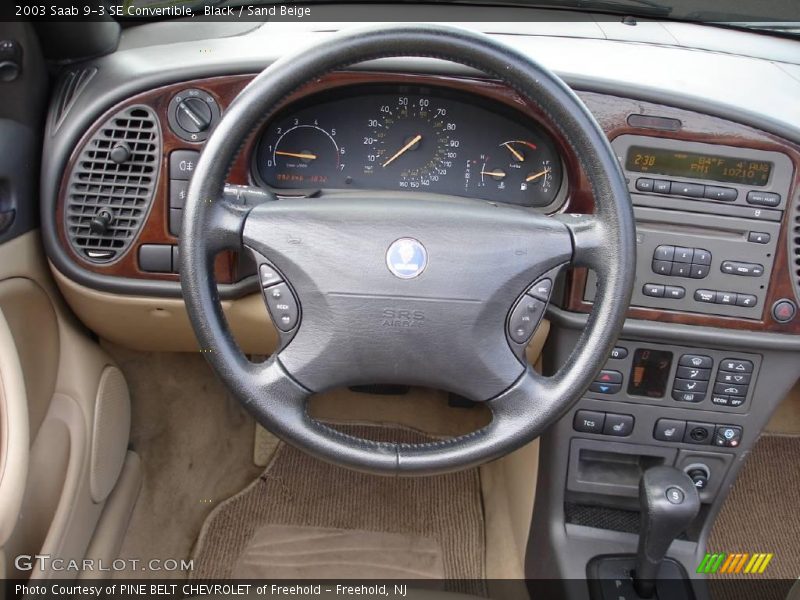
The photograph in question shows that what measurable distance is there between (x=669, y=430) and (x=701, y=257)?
0.38 meters

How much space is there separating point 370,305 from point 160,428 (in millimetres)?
1056

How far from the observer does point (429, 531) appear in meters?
1.98

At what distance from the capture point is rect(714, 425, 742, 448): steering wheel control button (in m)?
1.52

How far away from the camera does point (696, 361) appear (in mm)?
1467

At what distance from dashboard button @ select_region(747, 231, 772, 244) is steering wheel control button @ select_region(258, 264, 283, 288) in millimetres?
864

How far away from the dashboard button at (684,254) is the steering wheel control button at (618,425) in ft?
1.15

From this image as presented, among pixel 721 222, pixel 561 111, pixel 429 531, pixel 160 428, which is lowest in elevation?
pixel 429 531

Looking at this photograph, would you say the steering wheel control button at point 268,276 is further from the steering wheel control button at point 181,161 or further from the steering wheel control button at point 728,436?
the steering wheel control button at point 728,436

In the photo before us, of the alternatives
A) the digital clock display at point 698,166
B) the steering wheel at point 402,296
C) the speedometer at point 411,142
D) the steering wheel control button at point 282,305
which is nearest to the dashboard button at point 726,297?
the digital clock display at point 698,166

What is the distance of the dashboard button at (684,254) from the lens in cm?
138

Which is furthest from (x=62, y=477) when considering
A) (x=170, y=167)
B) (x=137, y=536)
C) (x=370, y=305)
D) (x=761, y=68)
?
(x=761, y=68)

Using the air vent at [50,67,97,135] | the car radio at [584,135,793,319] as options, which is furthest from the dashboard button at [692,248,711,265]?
the air vent at [50,67,97,135]

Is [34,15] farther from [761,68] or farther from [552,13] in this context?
[761,68]

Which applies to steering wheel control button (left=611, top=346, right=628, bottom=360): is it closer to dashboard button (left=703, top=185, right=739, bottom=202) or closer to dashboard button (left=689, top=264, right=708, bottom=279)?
dashboard button (left=689, top=264, right=708, bottom=279)
